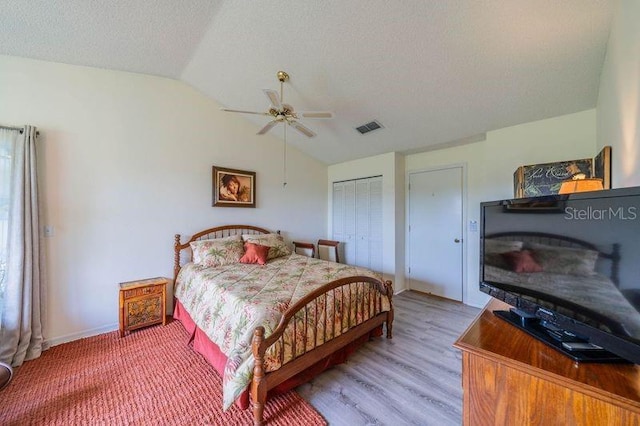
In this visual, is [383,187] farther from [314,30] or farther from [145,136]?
[145,136]

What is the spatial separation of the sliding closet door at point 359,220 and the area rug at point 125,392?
2.98m

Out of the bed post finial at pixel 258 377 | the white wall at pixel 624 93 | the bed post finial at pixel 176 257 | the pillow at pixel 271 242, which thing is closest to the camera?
the white wall at pixel 624 93

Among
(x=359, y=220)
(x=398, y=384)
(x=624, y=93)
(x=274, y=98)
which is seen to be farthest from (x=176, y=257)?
(x=624, y=93)

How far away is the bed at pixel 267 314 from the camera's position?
159 cm

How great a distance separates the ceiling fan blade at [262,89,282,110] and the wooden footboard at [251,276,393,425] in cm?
170

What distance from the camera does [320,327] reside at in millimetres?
1967

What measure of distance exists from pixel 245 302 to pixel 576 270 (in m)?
1.89

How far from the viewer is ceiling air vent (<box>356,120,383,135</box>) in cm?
340

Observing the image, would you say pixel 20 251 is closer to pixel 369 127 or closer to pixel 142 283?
pixel 142 283

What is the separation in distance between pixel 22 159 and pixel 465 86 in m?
4.35

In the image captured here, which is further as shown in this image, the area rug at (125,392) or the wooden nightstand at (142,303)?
the wooden nightstand at (142,303)

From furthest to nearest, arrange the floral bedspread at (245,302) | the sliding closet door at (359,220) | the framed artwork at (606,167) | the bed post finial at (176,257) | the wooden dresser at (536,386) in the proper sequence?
1. the sliding closet door at (359,220)
2. the bed post finial at (176,257)
3. the framed artwork at (606,167)
4. the floral bedspread at (245,302)
5. the wooden dresser at (536,386)

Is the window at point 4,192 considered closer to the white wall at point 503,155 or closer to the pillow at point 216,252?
the pillow at point 216,252

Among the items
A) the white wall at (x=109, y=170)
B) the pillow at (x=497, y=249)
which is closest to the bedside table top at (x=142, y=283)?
the white wall at (x=109, y=170)
